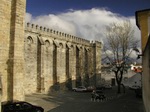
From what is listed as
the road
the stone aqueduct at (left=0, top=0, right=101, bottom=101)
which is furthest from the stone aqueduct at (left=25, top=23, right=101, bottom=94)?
the road

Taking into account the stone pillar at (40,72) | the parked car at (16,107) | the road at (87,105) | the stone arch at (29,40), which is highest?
the stone arch at (29,40)

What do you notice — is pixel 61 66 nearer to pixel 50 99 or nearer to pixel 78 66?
pixel 78 66

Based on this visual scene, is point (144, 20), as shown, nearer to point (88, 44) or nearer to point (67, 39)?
point (67, 39)

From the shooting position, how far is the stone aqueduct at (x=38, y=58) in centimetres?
1945

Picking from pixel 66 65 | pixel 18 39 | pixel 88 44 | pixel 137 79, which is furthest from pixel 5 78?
pixel 137 79

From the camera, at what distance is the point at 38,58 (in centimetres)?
4134

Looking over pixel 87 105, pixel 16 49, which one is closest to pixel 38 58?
pixel 87 105

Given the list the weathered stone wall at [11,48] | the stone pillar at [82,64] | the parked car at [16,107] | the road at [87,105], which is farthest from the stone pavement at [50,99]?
the stone pillar at [82,64]

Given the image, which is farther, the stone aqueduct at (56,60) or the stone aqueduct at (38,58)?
the stone aqueduct at (56,60)

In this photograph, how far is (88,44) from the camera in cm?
6000

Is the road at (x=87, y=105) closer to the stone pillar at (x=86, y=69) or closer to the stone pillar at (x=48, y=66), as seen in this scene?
the stone pillar at (x=48, y=66)

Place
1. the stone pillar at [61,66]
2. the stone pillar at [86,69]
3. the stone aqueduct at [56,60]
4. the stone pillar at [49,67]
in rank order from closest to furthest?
1. the stone aqueduct at [56,60]
2. the stone pillar at [49,67]
3. the stone pillar at [61,66]
4. the stone pillar at [86,69]

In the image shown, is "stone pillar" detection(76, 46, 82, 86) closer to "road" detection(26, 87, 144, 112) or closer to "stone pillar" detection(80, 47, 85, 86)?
"stone pillar" detection(80, 47, 85, 86)

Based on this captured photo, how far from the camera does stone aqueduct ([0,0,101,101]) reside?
19.5m
